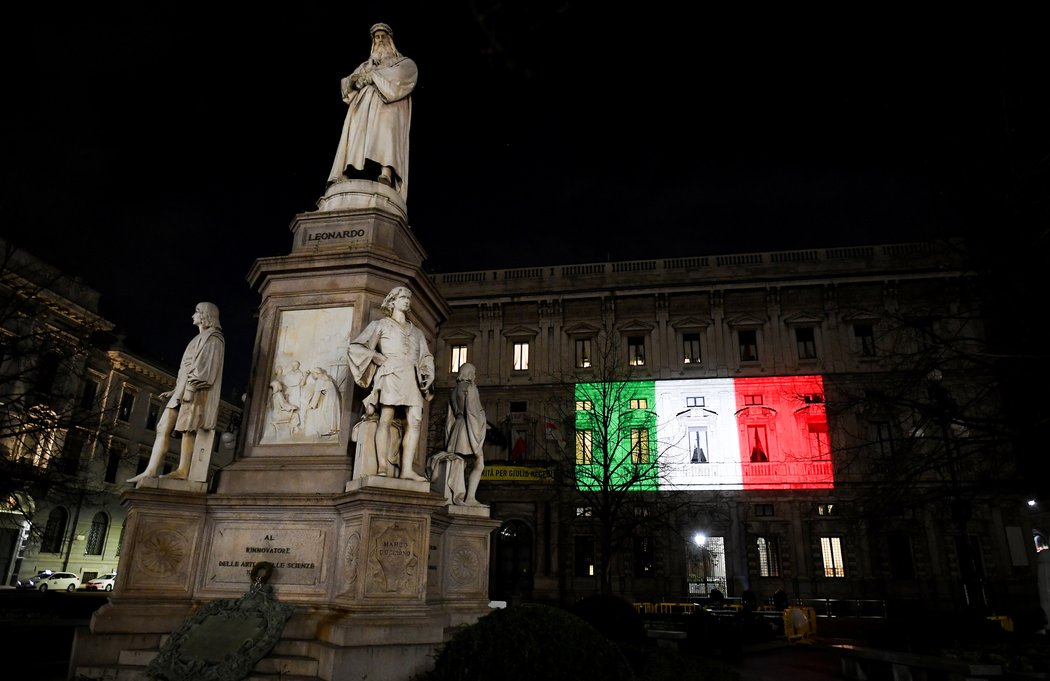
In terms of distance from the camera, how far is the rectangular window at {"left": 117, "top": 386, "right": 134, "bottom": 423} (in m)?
44.7

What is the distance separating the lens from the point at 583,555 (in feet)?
115

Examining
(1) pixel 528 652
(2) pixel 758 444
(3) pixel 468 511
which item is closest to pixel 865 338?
(2) pixel 758 444

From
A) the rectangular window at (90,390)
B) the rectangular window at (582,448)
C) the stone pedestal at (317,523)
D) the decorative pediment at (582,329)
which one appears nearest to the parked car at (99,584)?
the rectangular window at (90,390)

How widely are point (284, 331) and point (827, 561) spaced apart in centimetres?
3223

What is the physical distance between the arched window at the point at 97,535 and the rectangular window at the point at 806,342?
44355mm

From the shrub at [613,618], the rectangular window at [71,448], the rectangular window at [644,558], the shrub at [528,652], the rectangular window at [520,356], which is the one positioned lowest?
the shrub at [613,618]

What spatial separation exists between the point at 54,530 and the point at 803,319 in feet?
149

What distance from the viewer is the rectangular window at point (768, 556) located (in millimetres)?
33281

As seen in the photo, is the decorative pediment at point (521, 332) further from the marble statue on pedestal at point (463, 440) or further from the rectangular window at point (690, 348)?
the marble statue on pedestal at point (463, 440)

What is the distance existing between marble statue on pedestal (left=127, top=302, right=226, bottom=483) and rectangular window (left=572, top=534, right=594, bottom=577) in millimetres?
29252

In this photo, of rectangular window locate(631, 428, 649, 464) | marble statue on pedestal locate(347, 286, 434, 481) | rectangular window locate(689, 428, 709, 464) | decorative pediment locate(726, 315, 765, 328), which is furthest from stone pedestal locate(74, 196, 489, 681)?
decorative pediment locate(726, 315, 765, 328)

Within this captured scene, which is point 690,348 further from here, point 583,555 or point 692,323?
point 583,555

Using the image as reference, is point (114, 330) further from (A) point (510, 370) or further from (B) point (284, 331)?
(B) point (284, 331)

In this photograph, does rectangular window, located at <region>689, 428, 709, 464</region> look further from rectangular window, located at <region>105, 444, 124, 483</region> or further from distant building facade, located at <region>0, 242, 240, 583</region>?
rectangular window, located at <region>105, 444, 124, 483</region>
